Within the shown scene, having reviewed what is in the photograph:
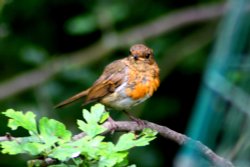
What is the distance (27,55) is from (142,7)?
1175 mm

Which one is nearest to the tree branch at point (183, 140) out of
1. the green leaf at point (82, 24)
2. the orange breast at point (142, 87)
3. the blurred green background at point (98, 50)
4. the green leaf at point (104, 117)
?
the green leaf at point (104, 117)

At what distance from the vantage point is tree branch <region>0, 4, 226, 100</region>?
700cm

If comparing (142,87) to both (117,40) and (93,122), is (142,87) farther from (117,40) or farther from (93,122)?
(117,40)

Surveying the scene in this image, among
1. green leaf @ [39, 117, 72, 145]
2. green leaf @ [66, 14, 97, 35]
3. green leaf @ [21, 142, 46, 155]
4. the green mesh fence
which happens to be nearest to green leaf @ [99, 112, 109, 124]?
green leaf @ [39, 117, 72, 145]

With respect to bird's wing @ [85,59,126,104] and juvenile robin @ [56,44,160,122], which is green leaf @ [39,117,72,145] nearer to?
juvenile robin @ [56,44,160,122]

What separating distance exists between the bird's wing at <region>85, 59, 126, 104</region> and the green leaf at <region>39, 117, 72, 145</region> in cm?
210

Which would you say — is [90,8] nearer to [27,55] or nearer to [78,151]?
[27,55]

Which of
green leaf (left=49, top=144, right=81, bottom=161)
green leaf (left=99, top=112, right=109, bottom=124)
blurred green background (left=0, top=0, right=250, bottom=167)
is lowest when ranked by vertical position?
green leaf (left=49, top=144, right=81, bottom=161)

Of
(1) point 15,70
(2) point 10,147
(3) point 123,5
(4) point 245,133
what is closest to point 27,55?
(1) point 15,70

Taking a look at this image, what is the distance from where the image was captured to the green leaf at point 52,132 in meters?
2.33

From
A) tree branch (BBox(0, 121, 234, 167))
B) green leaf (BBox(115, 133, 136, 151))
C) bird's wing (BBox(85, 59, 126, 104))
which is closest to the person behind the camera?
green leaf (BBox(115, 133, 136, 151))

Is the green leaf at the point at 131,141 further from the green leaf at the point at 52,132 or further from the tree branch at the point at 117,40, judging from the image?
the tree branch at the point at 117,40

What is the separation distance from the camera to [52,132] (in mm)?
2359

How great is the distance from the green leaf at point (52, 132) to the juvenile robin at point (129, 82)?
1.96 m
